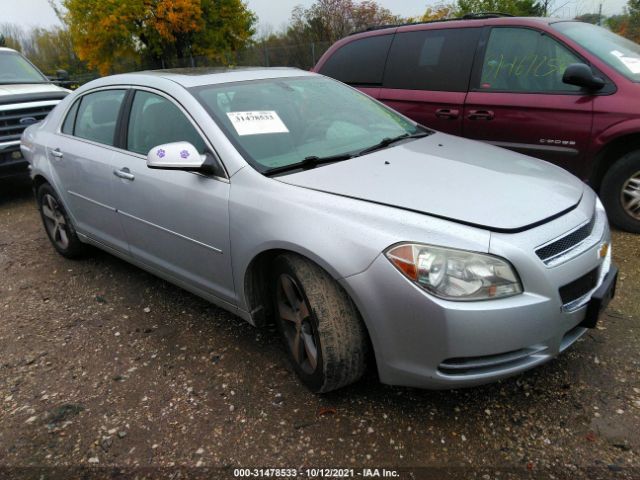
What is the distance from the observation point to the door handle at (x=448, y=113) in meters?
4.62

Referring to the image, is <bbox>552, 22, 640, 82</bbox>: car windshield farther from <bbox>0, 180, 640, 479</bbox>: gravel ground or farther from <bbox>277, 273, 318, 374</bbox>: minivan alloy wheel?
<bbox>277, 273, 318, 374</bbox>: minivan alloy wheel

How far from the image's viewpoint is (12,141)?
6.41m

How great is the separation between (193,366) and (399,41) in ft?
12.3

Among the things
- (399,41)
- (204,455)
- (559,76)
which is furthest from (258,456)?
(399,41)

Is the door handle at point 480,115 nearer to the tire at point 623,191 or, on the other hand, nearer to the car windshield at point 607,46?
the car windshield at point 607,46

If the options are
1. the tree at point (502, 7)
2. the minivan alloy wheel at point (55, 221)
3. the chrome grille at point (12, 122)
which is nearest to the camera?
the minivan alloy wheel at point (55, 221)

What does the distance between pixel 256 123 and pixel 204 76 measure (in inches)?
26.2

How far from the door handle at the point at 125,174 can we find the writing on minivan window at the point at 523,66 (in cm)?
309

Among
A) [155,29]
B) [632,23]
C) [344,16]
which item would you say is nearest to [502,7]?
[632,23]

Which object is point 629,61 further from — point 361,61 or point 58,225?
point 58,225

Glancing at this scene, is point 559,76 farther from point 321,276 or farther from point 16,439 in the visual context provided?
point 16,439

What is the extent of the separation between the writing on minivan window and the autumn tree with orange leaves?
2360 centimetres

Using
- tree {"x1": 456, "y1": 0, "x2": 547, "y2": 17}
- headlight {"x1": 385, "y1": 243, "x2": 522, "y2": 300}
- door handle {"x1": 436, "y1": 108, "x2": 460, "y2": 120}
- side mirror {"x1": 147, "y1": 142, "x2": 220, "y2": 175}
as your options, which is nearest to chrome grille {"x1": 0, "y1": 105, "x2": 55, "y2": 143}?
side mirror {"x1": 147, "y1": 142, "x2": 220, "y2": 175}

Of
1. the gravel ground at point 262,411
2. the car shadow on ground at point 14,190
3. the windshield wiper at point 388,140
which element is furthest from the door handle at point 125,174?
the car shadow on ground at point 14,190
